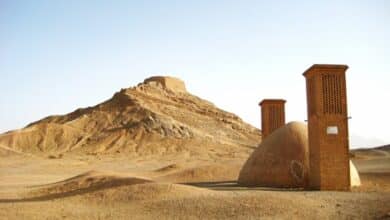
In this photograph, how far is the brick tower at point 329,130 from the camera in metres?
13.5

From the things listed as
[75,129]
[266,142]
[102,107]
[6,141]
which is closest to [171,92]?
[102,107]

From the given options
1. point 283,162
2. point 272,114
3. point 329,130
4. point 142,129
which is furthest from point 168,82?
point 329,130

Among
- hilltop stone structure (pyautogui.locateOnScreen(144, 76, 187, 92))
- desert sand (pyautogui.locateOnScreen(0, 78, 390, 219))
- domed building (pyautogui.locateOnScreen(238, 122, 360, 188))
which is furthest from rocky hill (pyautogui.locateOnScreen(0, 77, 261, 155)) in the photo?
domed building (pyautogui.locateOnScreen(238, 122, 360, 188))

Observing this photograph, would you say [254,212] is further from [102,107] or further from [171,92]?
[171,92]

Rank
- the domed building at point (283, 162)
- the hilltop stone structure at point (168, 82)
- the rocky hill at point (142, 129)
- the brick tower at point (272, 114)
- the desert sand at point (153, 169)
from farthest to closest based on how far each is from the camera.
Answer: the hilltop stone structure at point (168, 82)
the rocky hill at point (142, 129)
the brick tower at point (272, 114)
the domed building at point (283, 162)
the desert sand at point (153, 169)

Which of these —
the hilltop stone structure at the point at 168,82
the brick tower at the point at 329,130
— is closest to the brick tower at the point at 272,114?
the brick tower at the point at 329,130

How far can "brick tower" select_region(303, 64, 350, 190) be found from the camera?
13477 millimetres

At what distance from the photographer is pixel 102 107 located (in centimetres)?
6194

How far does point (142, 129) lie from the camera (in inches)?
2121

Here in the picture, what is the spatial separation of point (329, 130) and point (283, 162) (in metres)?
1.97

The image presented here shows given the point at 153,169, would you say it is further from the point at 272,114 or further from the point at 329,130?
the point at 329,130

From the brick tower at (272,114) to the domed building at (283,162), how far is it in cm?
257

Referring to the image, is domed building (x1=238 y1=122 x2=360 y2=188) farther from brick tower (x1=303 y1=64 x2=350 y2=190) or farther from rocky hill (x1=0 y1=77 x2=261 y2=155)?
rocky hill (x1=0 y1=77 x2=261 y2=155)

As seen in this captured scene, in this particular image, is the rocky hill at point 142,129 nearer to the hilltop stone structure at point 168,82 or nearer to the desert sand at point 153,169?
the desert sand at point 153,169
